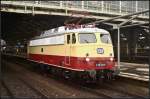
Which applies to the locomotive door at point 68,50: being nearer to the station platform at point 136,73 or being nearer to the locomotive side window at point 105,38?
the locomotive side window at point 105,38

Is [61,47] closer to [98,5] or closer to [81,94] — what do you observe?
[81,94]

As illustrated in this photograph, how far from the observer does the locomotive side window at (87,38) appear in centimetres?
1578

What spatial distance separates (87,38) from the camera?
52.3 feet

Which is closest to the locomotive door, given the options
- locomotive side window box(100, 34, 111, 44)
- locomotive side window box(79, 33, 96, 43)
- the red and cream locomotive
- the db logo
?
the red and cream locomotive

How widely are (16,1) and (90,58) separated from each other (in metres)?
11.7

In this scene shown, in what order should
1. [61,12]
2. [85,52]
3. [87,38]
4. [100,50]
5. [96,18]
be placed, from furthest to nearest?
1. [96,18]
2. [61,12]
3. [87,38]
4. [100,50]
5. [85,52]

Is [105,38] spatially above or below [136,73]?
above

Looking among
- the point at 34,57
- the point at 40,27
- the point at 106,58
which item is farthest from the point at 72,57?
the point at 40,27

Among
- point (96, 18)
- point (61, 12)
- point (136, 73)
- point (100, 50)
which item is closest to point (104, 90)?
point (100, 50)

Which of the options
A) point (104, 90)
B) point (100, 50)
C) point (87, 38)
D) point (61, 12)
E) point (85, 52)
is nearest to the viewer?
point (104, 90)

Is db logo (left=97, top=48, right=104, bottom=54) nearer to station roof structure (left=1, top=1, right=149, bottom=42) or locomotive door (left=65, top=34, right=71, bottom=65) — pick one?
locomotive door (left=65, top=34, right=71, bottom=65)

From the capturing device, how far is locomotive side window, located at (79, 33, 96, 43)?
15.8 meters

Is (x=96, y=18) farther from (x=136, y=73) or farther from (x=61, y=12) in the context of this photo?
(x=136, y=73)

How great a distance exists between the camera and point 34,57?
25.1 m
